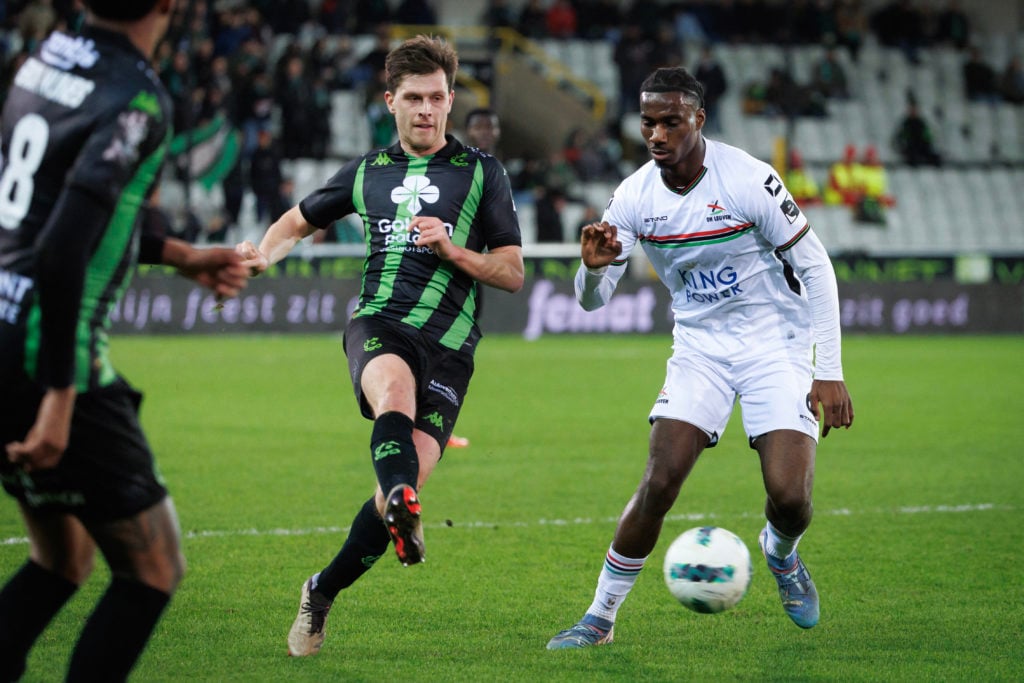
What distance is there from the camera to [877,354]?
1909 cm

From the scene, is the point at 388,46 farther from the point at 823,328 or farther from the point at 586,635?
the point at 586,635

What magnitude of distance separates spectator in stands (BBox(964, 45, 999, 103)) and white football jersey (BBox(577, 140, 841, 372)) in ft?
92.2

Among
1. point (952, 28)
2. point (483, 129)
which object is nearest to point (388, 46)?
point (483, 129)

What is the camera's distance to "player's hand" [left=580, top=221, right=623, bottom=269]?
500cm

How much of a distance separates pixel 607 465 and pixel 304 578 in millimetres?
4052

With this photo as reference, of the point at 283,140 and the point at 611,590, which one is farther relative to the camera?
the point at 283,140

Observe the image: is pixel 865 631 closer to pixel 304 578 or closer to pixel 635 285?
pixel 304 578

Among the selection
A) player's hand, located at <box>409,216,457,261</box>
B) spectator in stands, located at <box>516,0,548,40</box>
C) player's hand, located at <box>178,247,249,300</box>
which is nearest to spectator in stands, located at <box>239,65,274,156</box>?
spectator in stands, located at <box>516,0,548,40</box>

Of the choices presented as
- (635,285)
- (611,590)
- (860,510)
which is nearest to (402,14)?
(635,285)

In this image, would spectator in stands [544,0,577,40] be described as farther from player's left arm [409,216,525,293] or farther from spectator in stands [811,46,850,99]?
player's left arm [409,216,525,293]

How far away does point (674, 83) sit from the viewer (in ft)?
17.0

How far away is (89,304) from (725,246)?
9.22ft

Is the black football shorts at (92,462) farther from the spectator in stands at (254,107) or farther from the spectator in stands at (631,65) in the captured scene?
the spectator in stands at (631,65)

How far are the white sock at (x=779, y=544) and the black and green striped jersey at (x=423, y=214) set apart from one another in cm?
138
